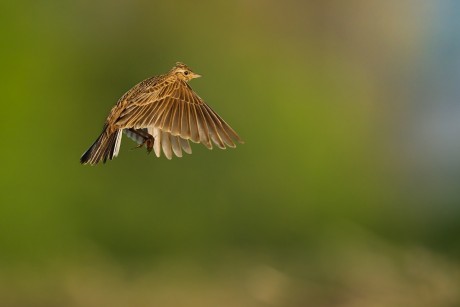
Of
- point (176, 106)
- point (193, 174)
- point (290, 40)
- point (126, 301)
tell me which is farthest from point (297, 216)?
point (176, 106)

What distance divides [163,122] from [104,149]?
28cm

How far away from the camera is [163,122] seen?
180 inches

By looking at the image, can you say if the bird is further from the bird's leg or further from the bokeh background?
the bokeh background

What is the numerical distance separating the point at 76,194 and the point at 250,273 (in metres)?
3.38

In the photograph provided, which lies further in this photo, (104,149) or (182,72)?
(182,72)

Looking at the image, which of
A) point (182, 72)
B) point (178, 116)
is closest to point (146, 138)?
point (178, 116)

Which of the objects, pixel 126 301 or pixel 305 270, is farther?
pixel 305 270

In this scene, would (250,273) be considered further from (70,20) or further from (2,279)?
(70,20)

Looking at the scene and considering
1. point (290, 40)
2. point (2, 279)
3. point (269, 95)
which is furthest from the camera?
point (290, 40)

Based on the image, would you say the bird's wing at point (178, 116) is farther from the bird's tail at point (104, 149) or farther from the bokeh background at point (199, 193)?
the bokeh background at point (199, 193)

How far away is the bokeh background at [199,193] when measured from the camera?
55.5 feet

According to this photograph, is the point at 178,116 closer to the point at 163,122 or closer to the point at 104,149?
the point at 163,122

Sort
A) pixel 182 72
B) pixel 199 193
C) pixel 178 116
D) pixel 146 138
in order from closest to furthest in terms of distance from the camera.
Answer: pixel 146 138 < pixel 178 116 < pixel 182 72 < pixel 199 193

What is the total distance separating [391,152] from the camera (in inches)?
1185
